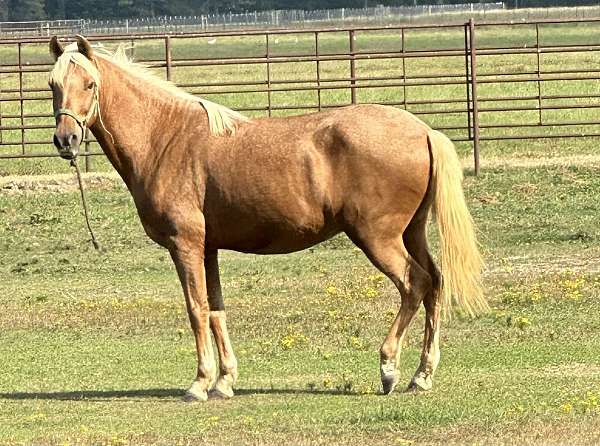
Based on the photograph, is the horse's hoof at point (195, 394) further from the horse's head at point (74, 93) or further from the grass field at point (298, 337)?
the horse's head at point (74, 93)

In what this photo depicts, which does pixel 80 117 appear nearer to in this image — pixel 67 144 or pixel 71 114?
pixel 71 114

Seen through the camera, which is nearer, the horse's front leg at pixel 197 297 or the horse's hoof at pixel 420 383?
the horse's hoof at pixel 420 383

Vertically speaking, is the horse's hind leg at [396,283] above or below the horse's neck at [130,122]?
below

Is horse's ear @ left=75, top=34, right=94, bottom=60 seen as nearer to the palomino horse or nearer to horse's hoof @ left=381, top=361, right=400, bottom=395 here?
the palomino horse

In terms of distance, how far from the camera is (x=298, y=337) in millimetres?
11359

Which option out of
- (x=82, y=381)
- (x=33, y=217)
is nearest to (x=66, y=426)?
(x=82, y=381)

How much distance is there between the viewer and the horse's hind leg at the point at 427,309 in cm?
932

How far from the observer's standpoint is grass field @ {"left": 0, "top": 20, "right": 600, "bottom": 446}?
327 inches

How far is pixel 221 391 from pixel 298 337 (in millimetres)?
1902

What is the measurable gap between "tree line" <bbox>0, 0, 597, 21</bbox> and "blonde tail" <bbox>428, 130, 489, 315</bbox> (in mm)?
96518

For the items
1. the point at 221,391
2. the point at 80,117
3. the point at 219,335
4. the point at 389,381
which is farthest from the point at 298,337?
the point at 80,117

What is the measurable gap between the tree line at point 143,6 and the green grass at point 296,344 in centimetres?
8989

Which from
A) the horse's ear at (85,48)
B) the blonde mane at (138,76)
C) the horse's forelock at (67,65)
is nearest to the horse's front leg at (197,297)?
the blonde mane at (138,76)

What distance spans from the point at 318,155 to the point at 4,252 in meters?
8.52
